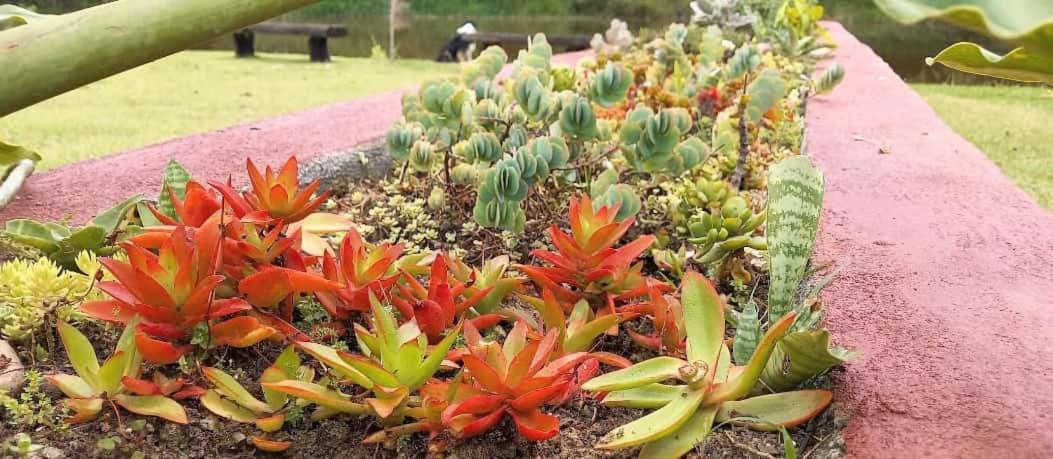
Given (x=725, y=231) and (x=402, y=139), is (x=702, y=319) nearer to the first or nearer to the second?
(x=725, y=231)

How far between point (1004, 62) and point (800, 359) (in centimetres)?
41

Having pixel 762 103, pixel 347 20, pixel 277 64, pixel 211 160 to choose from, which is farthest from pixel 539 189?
pixel 347 20

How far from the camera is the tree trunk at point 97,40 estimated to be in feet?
2.12

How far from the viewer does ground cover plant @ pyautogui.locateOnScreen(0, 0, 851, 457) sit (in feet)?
3.20

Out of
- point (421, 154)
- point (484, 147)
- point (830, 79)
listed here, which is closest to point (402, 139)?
point (421, 154)

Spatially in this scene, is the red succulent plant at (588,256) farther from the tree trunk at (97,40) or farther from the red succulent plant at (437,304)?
the tree trunk at (97,40)

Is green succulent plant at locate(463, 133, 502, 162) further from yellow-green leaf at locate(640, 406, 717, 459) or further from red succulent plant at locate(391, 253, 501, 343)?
yellow-green leaf at locate(640, 406, 717, 459)

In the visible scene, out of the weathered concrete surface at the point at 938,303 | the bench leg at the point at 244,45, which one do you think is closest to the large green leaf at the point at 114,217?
the weathered concrete surface at the point at 938,303

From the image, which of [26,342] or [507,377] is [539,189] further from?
[26,342]

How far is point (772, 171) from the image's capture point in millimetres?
1166

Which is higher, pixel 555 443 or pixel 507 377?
pixel 507 377

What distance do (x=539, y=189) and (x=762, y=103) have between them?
0.78 meters

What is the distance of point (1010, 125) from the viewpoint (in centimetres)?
402

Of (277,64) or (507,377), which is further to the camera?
(277,64)
